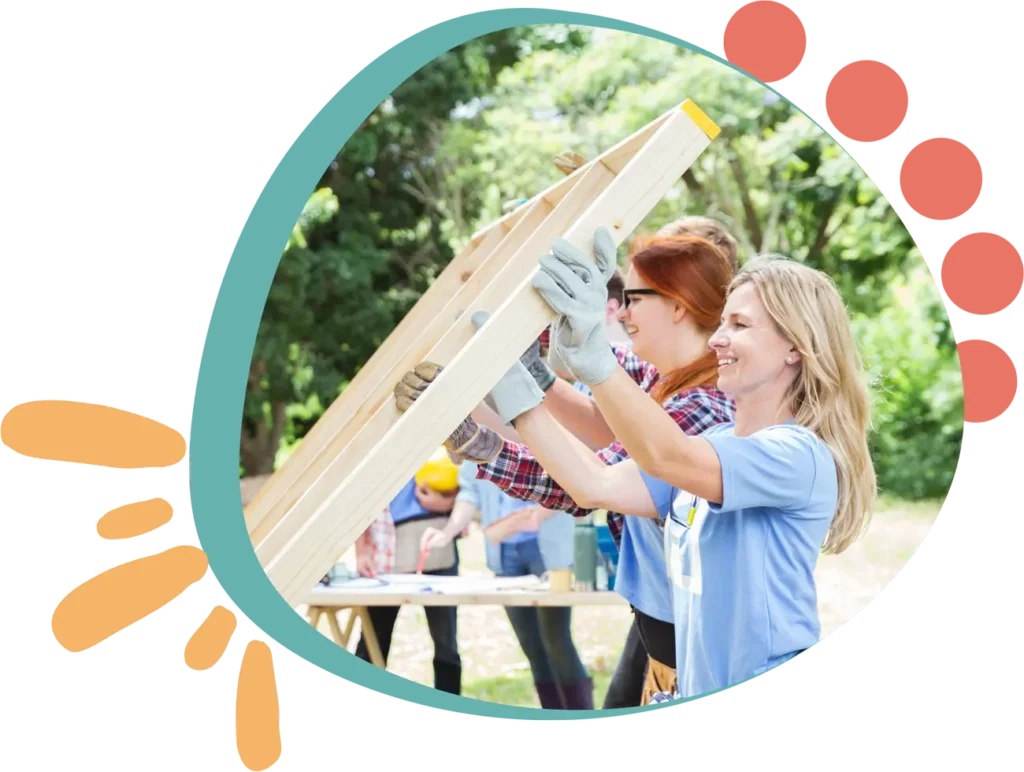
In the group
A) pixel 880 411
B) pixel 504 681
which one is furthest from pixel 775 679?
pixel 880 411

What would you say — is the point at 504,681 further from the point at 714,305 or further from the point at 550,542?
the point at 714,305

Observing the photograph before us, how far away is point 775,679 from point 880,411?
7.49 m

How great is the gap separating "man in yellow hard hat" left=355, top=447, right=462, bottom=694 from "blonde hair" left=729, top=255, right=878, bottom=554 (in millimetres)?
2603

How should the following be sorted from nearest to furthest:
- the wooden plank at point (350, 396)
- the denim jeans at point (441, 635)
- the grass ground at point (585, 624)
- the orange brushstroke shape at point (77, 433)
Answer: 1. the orange brushstroke shape at point (77, 433)
2. the wooden plank at point (350, 396)
3. the denim jeans at point (441, 635)
4. the grass ground at point (585, 624)

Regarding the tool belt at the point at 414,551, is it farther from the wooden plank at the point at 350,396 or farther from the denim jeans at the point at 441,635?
the wooden plank at the point at 350,396

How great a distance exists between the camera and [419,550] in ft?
16.4

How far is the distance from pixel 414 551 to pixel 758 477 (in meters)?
3.09

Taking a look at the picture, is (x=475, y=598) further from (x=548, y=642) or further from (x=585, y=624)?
(x=585, y=624)

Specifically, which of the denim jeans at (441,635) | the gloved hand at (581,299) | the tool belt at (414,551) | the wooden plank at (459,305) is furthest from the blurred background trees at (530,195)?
the gloved hand at (581,299)

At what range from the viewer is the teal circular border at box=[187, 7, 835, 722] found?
187 centimetres

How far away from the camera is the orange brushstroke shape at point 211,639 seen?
78.5 inches

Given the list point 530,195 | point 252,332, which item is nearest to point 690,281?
point 252,332

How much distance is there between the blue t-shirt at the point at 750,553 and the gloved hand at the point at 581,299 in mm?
316

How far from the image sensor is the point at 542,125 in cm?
1085
